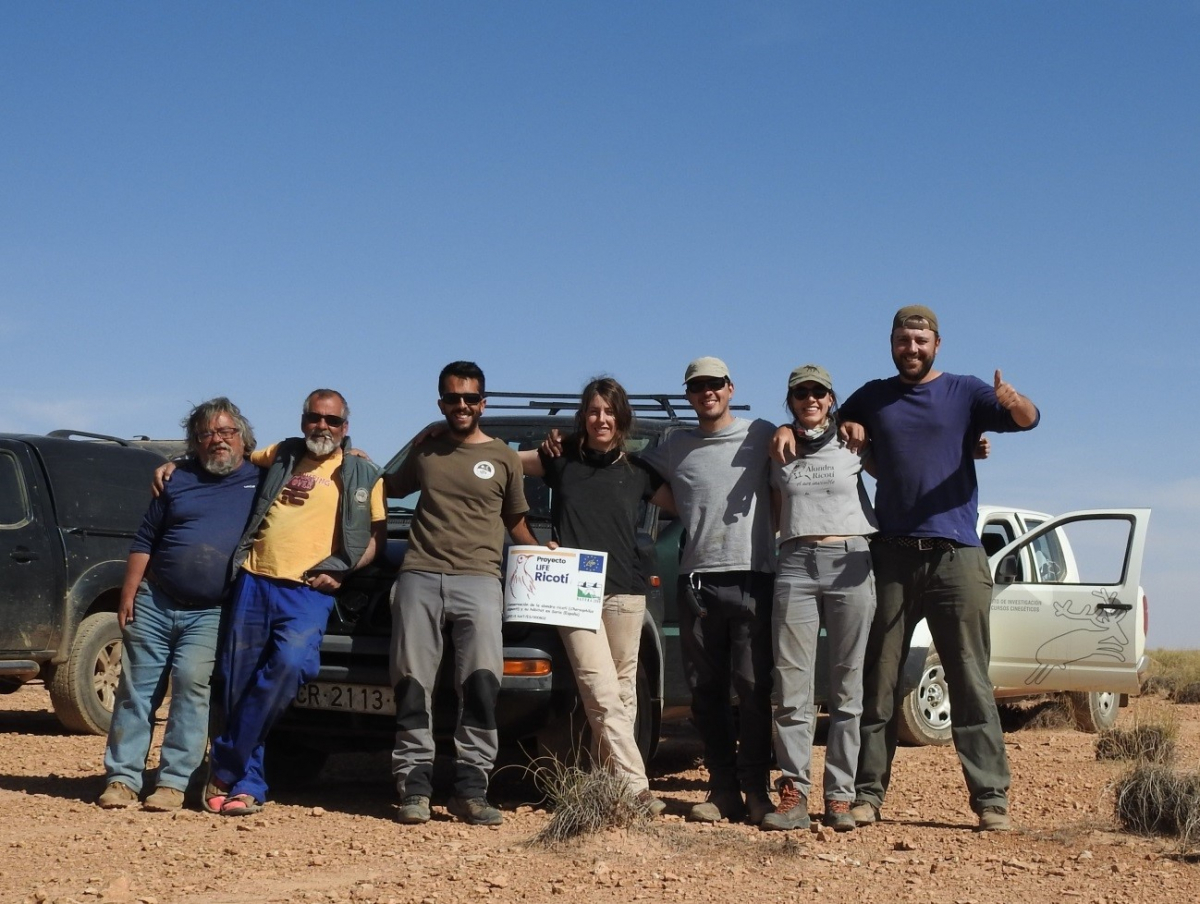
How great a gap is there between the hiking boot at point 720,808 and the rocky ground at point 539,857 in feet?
0.38

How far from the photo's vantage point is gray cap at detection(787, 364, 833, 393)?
21.8ft

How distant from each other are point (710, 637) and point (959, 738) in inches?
46.2

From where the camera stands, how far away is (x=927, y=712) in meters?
10.6

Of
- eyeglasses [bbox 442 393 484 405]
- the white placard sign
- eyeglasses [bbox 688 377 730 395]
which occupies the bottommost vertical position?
the white placard sign

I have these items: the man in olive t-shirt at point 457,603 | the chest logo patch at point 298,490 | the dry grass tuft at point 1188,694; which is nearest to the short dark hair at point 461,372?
the man in olive t-shirt at point 457,603

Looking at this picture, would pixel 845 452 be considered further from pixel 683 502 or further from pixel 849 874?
pixel 849 874

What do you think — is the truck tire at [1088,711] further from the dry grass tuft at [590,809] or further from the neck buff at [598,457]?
the dry grass tuft at [590,809]

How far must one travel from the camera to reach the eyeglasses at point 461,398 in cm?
683

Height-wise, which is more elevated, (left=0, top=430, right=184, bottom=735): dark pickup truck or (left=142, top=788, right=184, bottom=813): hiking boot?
(left=0, top=430, right=184, bottom=735): dark pickup truck

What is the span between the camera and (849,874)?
5.68 m

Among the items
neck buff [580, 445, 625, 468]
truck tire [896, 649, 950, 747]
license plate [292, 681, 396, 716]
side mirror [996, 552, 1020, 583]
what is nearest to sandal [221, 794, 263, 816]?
license plate [292, 681, 396, 716]

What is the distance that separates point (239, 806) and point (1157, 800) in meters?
4.01

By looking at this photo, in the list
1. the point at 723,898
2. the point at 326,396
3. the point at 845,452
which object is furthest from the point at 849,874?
the point at 326,396

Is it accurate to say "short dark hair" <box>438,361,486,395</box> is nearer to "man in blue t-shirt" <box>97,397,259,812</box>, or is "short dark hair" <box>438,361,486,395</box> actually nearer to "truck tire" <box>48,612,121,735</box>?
"man in blue t-shirt" <box>97,397,259,812</box>
